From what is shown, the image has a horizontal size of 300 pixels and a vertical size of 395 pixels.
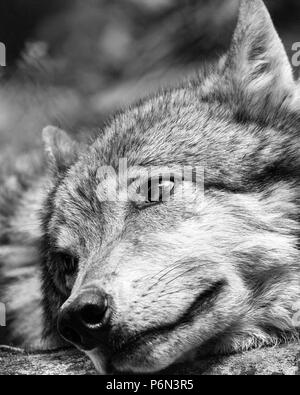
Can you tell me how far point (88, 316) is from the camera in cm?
292

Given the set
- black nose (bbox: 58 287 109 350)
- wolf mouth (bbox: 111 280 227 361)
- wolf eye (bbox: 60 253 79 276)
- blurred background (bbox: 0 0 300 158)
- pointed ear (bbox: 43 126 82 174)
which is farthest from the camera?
pointed ear (bbox: 43 126 82 174)

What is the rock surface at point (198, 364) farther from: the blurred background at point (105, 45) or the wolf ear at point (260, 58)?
the blurred background at point (105, 45)

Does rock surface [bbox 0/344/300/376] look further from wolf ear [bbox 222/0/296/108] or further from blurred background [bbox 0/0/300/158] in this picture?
blurred background [bbox 0/0/300/158]

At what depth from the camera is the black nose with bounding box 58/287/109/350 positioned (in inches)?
115

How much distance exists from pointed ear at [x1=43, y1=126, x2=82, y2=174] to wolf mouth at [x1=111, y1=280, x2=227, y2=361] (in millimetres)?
1749

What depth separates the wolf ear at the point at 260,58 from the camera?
3695 millimetres

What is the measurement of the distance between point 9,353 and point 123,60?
85.7 inches

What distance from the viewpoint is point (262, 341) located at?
10.8 feet

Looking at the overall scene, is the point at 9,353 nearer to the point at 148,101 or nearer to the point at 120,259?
the point at 120,259

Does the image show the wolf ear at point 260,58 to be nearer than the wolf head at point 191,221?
No

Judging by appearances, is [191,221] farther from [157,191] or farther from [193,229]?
[157,191]

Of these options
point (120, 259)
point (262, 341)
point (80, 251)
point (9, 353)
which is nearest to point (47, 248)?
point (80, 251)

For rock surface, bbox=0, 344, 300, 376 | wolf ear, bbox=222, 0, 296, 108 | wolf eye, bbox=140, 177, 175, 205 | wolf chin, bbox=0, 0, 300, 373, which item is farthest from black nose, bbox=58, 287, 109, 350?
wolf ear, bbox=222, 0, 296, 108

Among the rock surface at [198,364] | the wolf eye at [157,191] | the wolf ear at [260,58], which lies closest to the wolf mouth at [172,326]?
the rock surface at [198,364]
